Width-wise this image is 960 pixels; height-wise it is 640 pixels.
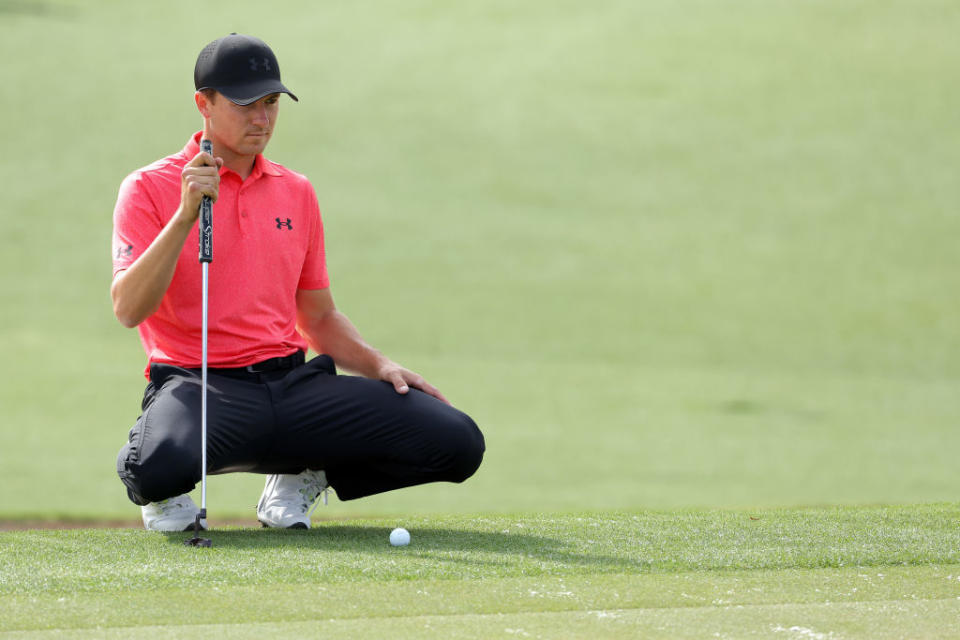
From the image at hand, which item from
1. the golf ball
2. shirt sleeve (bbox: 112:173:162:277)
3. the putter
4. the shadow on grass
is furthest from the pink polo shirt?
the golf ball

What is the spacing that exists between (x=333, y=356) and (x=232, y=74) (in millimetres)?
647

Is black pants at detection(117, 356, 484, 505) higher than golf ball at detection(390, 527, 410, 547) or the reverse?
higher

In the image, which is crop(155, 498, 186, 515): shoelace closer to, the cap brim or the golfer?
the golfer

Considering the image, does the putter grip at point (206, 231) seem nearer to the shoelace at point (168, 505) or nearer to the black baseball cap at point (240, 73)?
the black baseball cap at point (240, 73)

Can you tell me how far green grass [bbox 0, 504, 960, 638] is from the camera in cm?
167

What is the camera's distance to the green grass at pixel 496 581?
167 centimetres

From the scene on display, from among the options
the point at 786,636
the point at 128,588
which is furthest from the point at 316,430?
the point at 786,636

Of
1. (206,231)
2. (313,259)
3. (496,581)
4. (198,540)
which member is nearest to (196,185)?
(206,231)

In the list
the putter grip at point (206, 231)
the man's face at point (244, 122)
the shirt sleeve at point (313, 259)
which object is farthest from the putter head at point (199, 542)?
the man's face at point (244, 122)

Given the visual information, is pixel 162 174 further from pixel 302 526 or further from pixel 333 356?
pixel 302 526

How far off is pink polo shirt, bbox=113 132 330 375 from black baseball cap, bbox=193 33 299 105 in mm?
184

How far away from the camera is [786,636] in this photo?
1630mm

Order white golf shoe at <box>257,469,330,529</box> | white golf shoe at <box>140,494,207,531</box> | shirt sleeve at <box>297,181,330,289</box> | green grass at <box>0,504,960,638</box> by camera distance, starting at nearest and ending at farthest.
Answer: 1. green grass at <box>0,504,960,638</box>
2. white golf shoe at <box>140,494,207,531</box>
3. white golf shoe at <box>257,469,330,529</box>
4. shirt sleeve at <box>297,181,330,289</box>

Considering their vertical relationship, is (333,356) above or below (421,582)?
above
